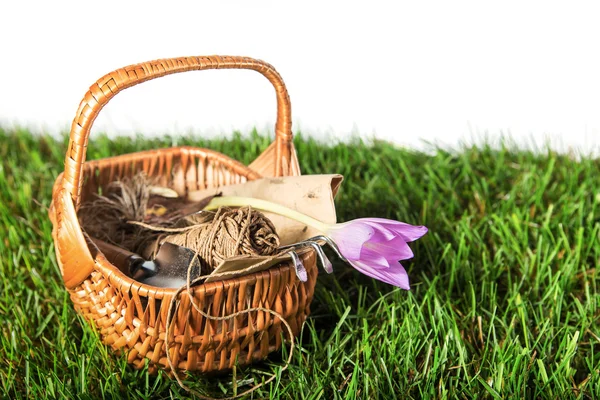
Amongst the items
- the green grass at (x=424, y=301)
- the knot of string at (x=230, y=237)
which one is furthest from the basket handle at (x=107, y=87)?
the green grass at (x=424, y=301)

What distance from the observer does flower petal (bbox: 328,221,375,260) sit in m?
1.25

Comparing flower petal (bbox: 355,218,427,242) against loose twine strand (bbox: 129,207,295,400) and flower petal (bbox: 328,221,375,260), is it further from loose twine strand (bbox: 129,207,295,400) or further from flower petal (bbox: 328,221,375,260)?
loose twine strand (bbox: 129,207,295,400)

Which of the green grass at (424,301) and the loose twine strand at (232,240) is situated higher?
the loose twine strand at (232,240)

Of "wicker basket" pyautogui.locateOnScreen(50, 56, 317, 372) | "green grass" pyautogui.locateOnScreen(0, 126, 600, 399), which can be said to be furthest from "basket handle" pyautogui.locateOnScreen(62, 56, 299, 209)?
"green grass" pyautogui.locateOnScreen(0, 126, 600, 399)

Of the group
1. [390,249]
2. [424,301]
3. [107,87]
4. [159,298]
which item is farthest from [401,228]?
[107,87]

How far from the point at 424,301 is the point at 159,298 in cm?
55

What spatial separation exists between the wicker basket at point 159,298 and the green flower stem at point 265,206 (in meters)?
0.07

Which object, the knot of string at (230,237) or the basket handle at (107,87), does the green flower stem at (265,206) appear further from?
the basket handle at (107,87)

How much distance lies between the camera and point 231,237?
1322 millimetres

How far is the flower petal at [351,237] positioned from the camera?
1255mm

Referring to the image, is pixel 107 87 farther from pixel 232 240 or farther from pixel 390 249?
pixel 390 249

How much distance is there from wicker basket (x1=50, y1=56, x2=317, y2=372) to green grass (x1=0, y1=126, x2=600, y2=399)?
2.4 inches

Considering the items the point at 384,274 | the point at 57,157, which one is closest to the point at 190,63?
the point at 384,274

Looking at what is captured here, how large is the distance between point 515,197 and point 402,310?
69cm
